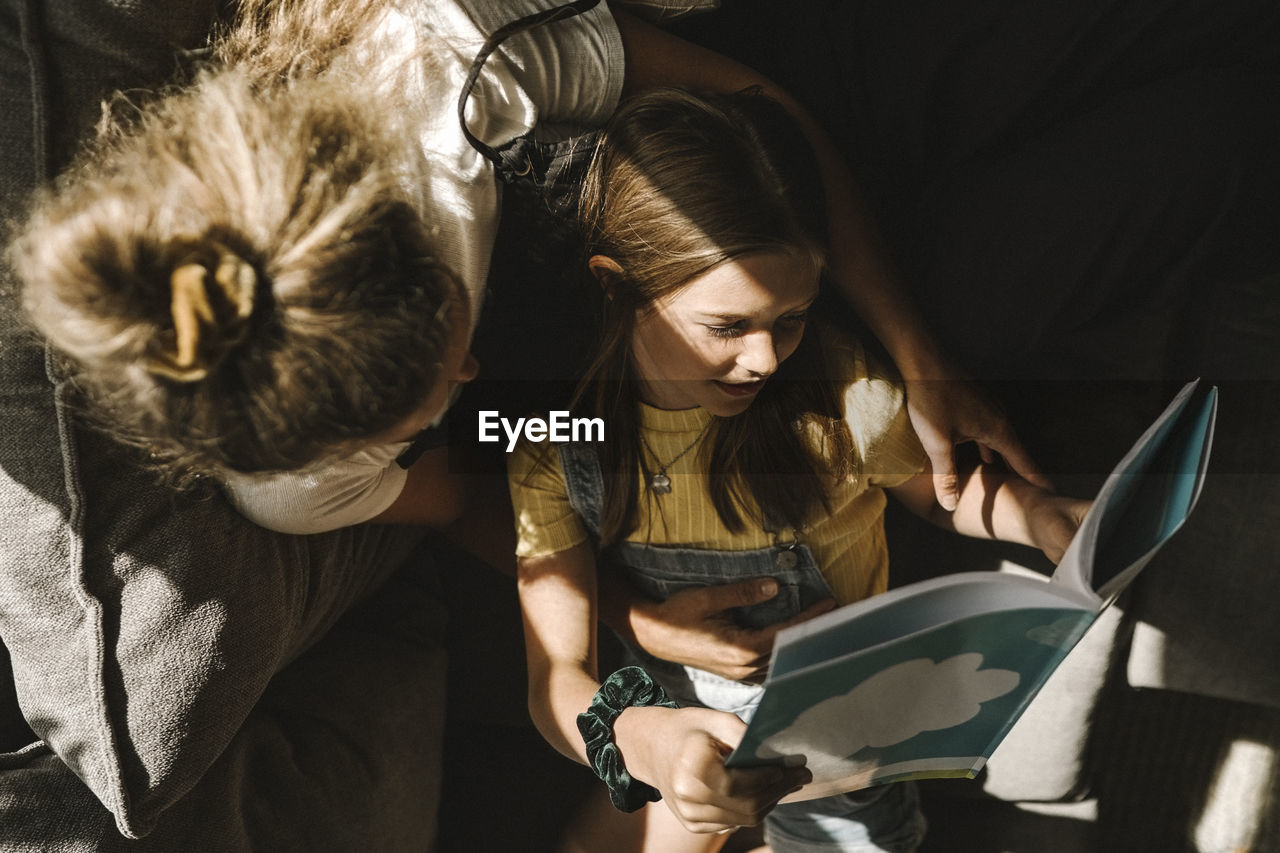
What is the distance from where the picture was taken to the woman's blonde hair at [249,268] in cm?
41

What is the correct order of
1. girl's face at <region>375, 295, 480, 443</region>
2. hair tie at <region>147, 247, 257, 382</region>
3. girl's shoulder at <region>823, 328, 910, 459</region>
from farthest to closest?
girl's shoulder at <region>823, 328, 910, 459</region>
girl's face at <region>375, 295, 480, 443</region>
hair tie at <region>147, 247, 257, 382</region>

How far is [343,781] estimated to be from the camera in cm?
73

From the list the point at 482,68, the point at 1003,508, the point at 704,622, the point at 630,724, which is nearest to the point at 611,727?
the point at 630,724

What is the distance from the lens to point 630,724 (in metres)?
0.61

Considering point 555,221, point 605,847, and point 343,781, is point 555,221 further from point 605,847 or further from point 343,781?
point 605,847

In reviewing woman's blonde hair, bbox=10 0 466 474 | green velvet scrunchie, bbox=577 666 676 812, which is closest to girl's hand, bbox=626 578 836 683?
green velvet scrunchie, bbox=577 666 676 812

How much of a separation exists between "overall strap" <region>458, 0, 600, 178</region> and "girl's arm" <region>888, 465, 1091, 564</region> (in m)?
0.42

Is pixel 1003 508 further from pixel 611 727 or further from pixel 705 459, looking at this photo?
pixel 611 727

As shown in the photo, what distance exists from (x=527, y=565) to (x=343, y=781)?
0.90 feet

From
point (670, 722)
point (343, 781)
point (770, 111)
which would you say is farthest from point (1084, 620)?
point (343, 781)

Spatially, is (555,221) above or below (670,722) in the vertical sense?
above

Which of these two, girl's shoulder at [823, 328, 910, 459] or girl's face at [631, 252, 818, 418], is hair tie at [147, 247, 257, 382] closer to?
girl's face at [631, 252, 818, 418]

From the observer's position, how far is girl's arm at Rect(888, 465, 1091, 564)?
667 mm

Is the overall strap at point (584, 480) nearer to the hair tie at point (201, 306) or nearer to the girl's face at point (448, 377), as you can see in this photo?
the girl's face at point (448, 377)
